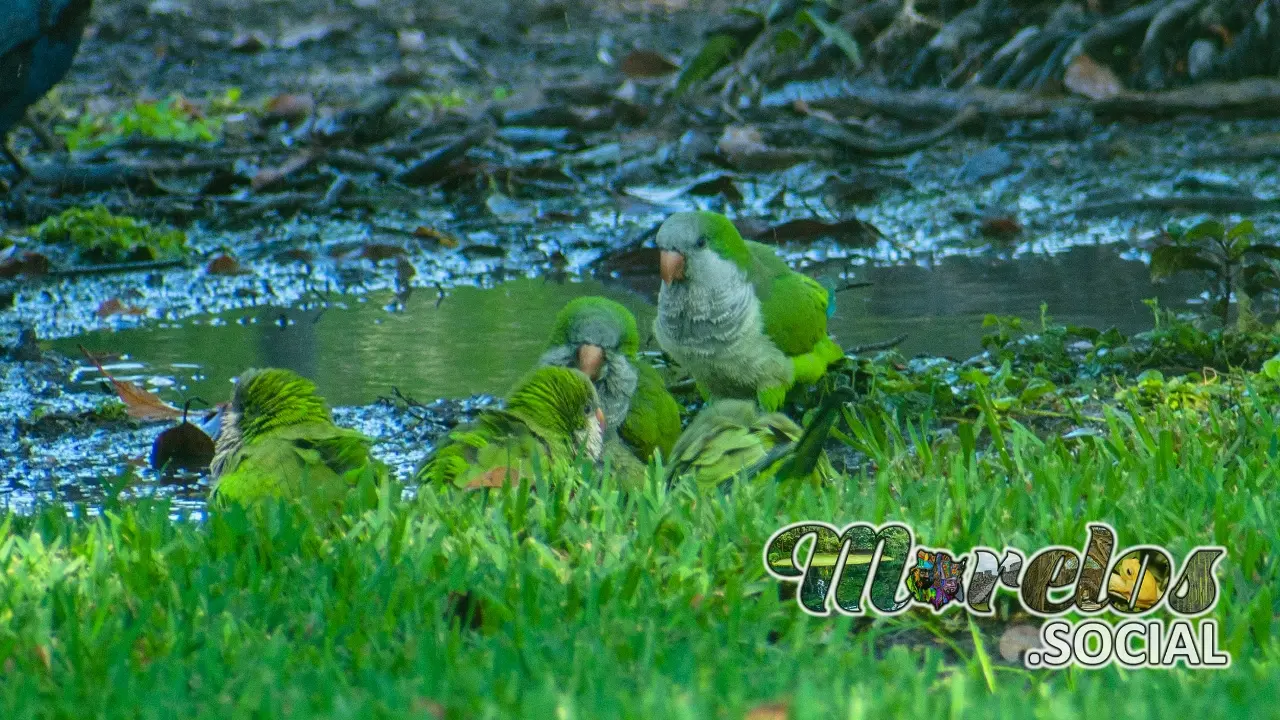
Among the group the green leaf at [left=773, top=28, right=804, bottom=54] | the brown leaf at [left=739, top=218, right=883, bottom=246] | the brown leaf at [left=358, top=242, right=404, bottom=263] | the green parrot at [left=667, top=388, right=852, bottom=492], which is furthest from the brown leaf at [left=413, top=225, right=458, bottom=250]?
the green parrot at [left=667, top=388, right=852, bottom=492]

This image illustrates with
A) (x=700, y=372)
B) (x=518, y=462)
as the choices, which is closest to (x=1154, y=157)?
(x=700, y=372)

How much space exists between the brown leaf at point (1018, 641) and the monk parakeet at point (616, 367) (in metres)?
1.65

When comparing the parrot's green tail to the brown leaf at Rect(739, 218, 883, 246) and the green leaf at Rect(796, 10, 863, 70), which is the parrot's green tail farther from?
the green leaf at Rect(796, 10, 863, 70)

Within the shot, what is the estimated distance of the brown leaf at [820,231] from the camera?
26.0 feet

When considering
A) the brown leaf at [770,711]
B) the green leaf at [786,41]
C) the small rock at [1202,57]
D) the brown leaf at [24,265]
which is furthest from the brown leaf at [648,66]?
the brown leaf at [770,711]

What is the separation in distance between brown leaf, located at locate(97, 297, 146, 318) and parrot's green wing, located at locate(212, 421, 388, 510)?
3018mm

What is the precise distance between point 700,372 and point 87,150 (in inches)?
293

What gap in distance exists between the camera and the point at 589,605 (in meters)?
3.03

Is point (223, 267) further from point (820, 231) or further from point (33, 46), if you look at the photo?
point (820, 231)

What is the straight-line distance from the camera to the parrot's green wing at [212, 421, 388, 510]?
154 inches

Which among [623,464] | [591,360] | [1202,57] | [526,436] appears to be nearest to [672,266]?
[591,360]

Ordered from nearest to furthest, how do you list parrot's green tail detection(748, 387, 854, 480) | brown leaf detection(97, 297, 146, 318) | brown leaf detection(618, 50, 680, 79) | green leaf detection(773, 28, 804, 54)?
parrot's green tail detection(748, 387, 854, 480)
brown leaf detection(97, 297, 146, 318)
green leaf detection(773, 28, 804, 54)
brown leaf detection(618, 50, 680, 79)

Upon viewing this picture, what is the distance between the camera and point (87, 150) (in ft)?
36.6

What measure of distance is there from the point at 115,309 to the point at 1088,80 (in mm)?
6461
